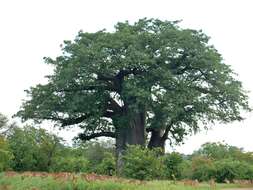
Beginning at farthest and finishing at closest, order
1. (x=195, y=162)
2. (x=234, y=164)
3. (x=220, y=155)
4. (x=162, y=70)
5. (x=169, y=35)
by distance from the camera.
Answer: (x=169, y=35), (x=162, y=70), (x=220, y=155), (x=195, y=162), (x=234, y=164)

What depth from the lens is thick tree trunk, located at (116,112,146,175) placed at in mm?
35000

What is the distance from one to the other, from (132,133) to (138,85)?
422cm

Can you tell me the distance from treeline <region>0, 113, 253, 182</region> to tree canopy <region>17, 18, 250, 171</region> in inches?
95.9

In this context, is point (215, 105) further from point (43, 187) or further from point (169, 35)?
point (43, 187)

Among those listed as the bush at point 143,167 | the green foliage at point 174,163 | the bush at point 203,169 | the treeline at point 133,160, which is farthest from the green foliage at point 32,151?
the bush at point 203,169

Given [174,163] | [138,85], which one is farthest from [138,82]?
[174,163]

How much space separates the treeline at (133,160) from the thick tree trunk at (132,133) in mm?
2703

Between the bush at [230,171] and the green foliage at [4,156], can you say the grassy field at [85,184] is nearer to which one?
the bush at [230,171]

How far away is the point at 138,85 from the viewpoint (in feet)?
106

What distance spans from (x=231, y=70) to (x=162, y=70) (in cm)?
571

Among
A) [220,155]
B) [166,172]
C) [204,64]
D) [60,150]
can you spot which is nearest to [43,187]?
[166,172]

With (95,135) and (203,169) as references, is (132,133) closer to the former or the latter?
(95,135)

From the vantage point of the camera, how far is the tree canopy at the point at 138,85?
32.3m

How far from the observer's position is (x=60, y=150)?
3294 cm
